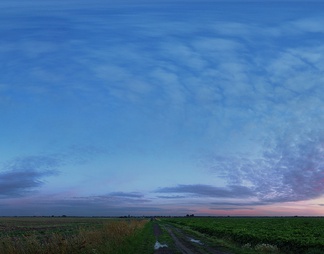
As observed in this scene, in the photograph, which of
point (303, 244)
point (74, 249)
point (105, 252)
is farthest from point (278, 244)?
point (74, 249)

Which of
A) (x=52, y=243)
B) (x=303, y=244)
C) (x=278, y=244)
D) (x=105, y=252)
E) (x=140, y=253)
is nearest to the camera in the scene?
(x=52, y=243)

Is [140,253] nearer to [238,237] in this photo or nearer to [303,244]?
[303,244]

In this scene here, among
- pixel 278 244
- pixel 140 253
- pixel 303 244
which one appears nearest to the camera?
pixel 140 253

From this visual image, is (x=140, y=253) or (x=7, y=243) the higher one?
(x=7, y=243)

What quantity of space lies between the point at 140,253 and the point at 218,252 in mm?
5672

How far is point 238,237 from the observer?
121 ft

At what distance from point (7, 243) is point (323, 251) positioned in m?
19.9

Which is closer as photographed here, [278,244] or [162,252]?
[162,252]

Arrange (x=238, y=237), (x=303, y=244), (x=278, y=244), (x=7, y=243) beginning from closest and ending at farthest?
(x=7, y=243) → (x=303, y=244) → (x=278, y=244) → (x=238, y=237)

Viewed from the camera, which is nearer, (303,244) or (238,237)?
(303,244)

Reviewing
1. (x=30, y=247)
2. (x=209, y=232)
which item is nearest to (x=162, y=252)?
(x=30, y=247)

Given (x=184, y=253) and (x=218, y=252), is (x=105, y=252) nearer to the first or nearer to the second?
(x=184, y=253)

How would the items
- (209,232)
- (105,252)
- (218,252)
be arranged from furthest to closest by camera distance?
(209,232) → (218,252) → (105,252)

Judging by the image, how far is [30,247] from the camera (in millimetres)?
13859
